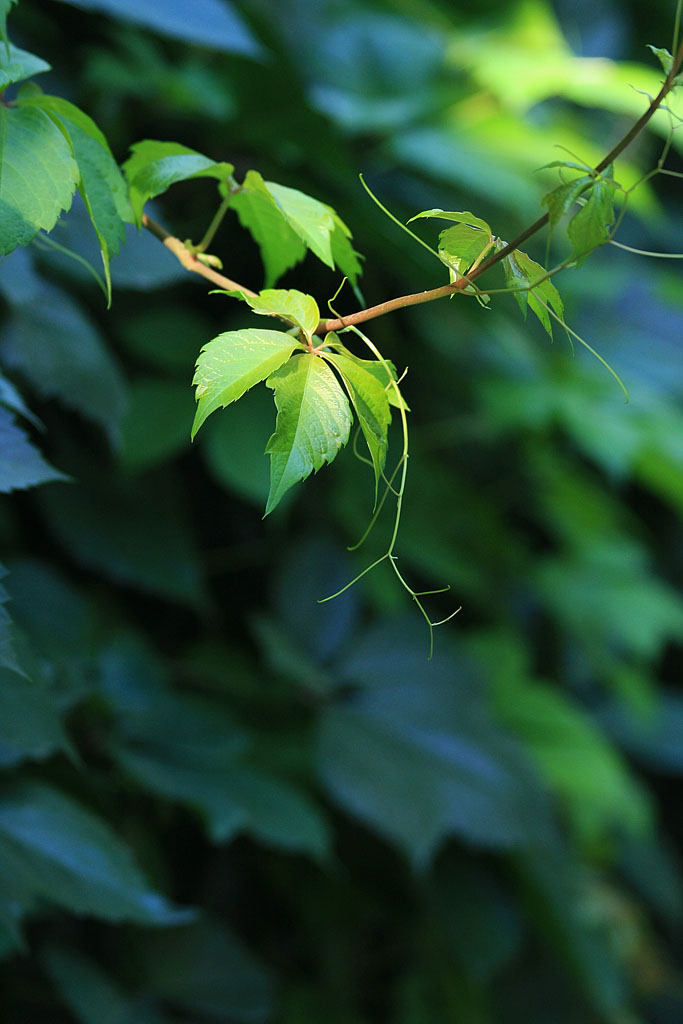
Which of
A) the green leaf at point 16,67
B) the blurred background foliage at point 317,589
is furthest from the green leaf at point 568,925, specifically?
the green leaf at point 16,67

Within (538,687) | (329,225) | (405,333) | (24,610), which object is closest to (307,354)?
(329,225)

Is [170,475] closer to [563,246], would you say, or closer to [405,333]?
[405,333]

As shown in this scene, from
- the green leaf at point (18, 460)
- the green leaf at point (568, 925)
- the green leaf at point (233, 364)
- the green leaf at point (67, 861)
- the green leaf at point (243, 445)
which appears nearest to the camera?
the green leaf at point (233, 364)

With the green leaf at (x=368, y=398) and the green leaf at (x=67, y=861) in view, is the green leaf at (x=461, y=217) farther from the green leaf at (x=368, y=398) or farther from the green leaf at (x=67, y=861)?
the green leaf at (x=67, y=861)

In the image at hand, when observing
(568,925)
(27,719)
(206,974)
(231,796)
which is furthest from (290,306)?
(568,925)

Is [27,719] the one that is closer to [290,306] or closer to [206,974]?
[290,306]

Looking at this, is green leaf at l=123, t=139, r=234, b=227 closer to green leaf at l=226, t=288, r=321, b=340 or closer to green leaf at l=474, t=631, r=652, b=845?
green leaf at l=226, t=288, r=321, b=340
